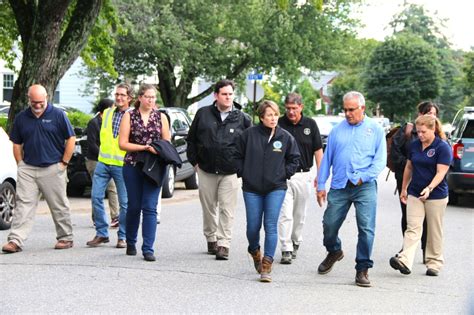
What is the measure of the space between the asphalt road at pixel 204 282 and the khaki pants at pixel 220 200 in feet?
1.00

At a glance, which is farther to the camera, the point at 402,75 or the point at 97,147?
the point at 402,75

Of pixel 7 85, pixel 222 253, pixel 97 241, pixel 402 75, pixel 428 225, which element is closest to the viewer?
pixel 428 225

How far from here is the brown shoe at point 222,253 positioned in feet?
30.9

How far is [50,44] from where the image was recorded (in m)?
15.2

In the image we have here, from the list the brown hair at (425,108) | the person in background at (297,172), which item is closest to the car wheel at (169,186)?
the person in background at (297,172)

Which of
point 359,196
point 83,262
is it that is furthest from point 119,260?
point 359,196

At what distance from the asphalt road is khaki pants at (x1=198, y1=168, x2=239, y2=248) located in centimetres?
31

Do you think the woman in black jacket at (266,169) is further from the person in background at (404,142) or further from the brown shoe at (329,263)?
the person in background at (404,142)

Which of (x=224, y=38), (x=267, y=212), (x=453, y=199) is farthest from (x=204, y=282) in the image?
(x=224, y=38)

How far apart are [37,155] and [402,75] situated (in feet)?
229

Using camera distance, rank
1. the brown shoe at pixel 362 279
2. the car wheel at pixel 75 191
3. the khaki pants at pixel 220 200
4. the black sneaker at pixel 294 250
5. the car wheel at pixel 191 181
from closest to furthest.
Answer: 1. the brown shoe at pixel 362 279
2. the khaki pants at pixel 220 200
3. the black sneaker at pixel 294 250
4. the car wheel at pixel 75 191
5. the car wheel at pixel 191 181

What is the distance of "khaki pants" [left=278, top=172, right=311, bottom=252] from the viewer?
935cm

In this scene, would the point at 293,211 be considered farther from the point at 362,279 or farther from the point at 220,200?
the point at 362,279

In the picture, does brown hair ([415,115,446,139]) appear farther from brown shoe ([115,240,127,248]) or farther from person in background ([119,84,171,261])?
brown shoe ([115,240,127,248])
